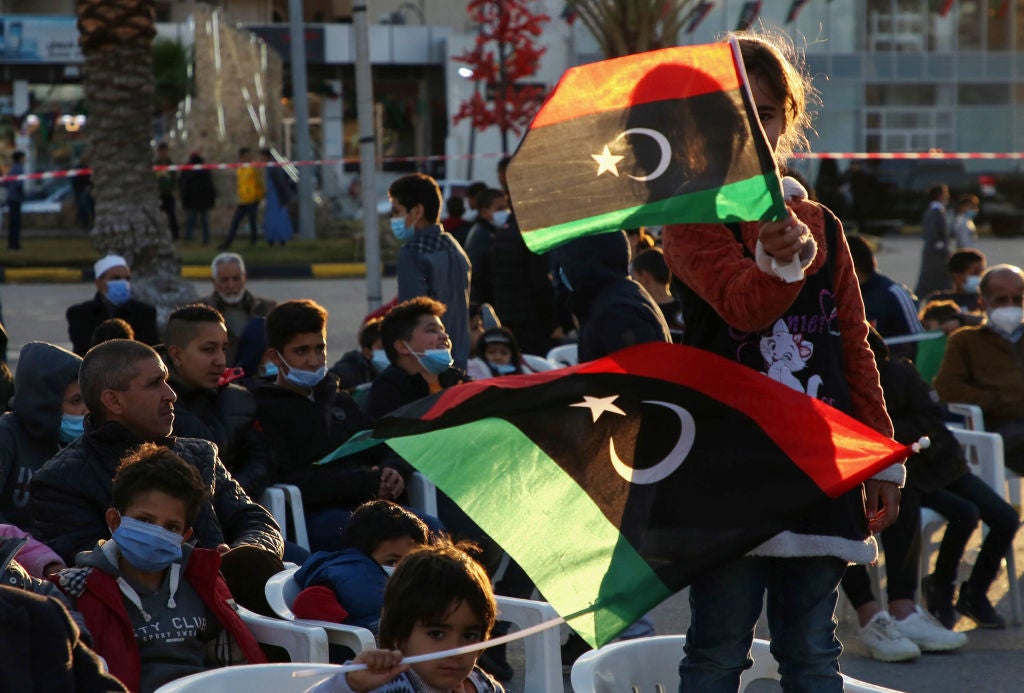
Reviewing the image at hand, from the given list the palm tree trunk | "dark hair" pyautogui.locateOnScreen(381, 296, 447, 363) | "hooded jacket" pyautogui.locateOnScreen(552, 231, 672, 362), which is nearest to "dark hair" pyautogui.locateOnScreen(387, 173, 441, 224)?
"dark hair" pyautogui.locateOnScreen(381, 296, 447, 363)

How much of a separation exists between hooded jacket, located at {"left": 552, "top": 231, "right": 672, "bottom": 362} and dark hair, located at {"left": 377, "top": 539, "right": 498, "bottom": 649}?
2811 millimetres

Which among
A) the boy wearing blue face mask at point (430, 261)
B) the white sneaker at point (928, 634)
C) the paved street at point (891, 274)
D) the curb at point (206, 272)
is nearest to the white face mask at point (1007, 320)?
the paved street at point (891, 274)

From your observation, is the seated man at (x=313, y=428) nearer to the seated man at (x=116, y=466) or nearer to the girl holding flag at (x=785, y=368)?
the seated man at (x=116, y=466)

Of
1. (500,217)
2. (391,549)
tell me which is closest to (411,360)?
(391,549)

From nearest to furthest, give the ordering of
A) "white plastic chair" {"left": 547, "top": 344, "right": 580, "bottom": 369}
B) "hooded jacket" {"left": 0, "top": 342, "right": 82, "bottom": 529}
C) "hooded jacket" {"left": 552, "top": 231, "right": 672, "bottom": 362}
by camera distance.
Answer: "hooded jacket" {"left": 0, "top": 342, "right": 82, "bottom": 529} < "hooded jacket" {"left": 552, "top": 231, "right": 672, "bottom": 362} < "white plastic chair" {"left": 547, "top": 344, "right": 580, "bottom": 369}

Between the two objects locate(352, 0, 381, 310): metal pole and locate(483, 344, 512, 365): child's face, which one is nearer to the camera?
locate(483, 344, 512, 365): child's face

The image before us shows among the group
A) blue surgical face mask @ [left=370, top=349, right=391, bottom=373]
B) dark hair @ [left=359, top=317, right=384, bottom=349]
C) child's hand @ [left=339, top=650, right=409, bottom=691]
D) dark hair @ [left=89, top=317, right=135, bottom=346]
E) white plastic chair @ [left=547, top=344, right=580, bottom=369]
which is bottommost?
white plastic chair @ [left=547, top=344, right=580, bottom=369]

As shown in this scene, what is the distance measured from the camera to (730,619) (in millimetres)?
3441

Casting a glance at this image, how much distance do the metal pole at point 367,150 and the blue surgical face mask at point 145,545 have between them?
599 centimetres

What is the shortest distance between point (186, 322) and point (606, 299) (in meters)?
1.71

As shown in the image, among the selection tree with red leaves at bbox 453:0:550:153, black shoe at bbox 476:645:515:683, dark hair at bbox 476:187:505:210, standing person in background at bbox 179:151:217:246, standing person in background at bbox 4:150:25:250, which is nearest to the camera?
black shoe at bbox 476:645:515:683

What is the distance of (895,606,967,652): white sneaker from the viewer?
6.50m

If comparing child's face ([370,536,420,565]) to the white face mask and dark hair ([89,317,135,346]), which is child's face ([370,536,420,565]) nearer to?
dark hair ([89,317,135,346])

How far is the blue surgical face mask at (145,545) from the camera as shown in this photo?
13.7 ft
